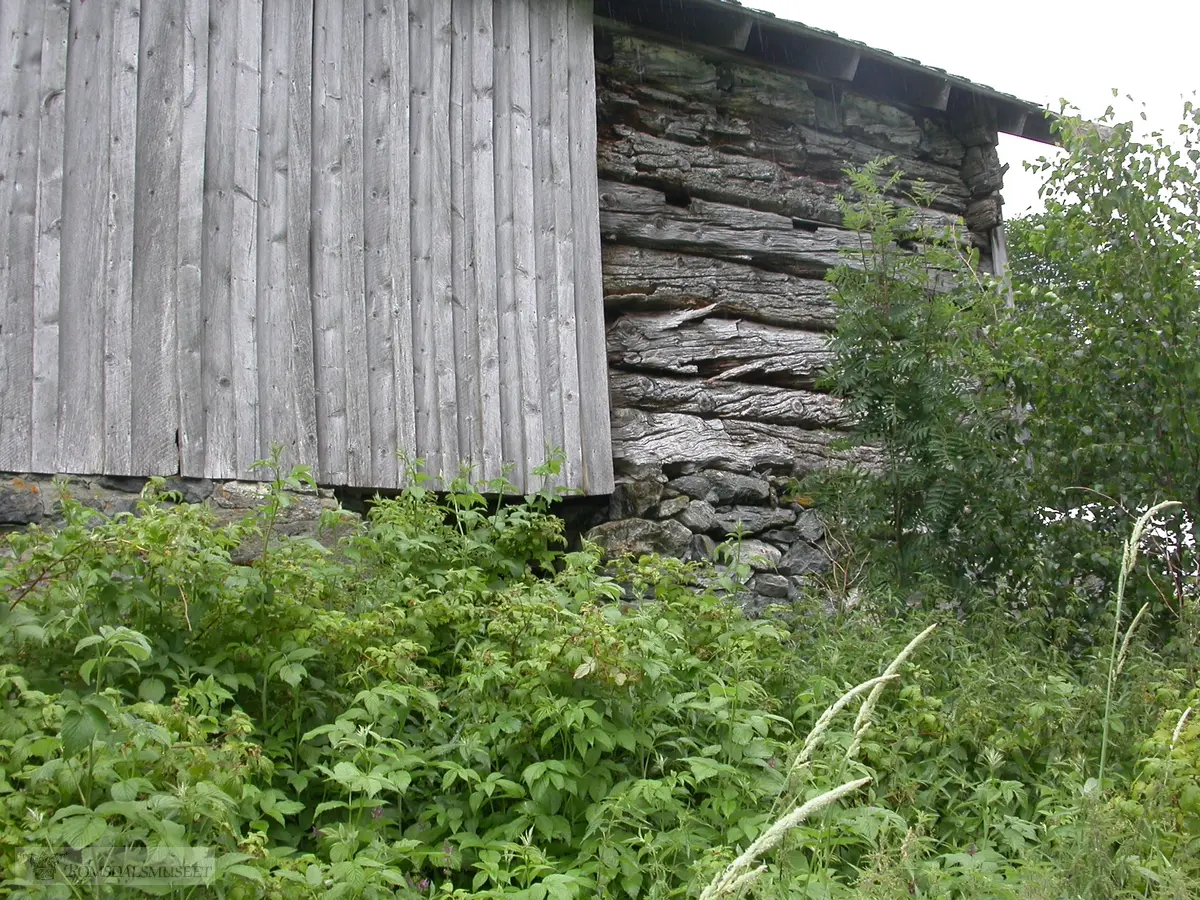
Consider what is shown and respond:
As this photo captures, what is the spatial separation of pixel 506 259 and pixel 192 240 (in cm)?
159

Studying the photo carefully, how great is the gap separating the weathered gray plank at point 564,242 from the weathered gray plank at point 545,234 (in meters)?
0.01

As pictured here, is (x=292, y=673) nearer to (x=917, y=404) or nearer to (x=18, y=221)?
(x=18, y=221)

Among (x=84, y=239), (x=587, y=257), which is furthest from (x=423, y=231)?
(x=84, y=239)

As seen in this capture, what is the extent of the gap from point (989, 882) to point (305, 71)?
454 cm

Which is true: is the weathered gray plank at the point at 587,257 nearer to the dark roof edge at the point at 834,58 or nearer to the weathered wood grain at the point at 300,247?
the dark roof edge at the point at 834,58

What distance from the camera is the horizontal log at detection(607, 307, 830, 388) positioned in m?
6.20

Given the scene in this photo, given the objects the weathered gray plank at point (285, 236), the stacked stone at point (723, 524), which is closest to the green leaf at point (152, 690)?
the weathered gray plank at point (285, 236)

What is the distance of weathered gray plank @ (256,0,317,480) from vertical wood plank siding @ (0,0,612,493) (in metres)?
0.01

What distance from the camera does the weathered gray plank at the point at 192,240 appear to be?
4.64 m

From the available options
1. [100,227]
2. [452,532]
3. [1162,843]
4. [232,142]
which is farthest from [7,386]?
[1162,843]

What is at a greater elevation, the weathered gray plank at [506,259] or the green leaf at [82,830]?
the weathered gray plank at [506,259]

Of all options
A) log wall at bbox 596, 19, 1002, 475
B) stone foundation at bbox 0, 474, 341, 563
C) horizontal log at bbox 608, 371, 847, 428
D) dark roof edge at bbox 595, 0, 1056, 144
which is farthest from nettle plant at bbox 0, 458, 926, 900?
dark roof edge at bbox 595, 0, 1056, 144

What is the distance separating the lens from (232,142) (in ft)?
16.3

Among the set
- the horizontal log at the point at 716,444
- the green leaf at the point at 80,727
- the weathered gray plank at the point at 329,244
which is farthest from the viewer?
the horizontal log at the point at 716,444
